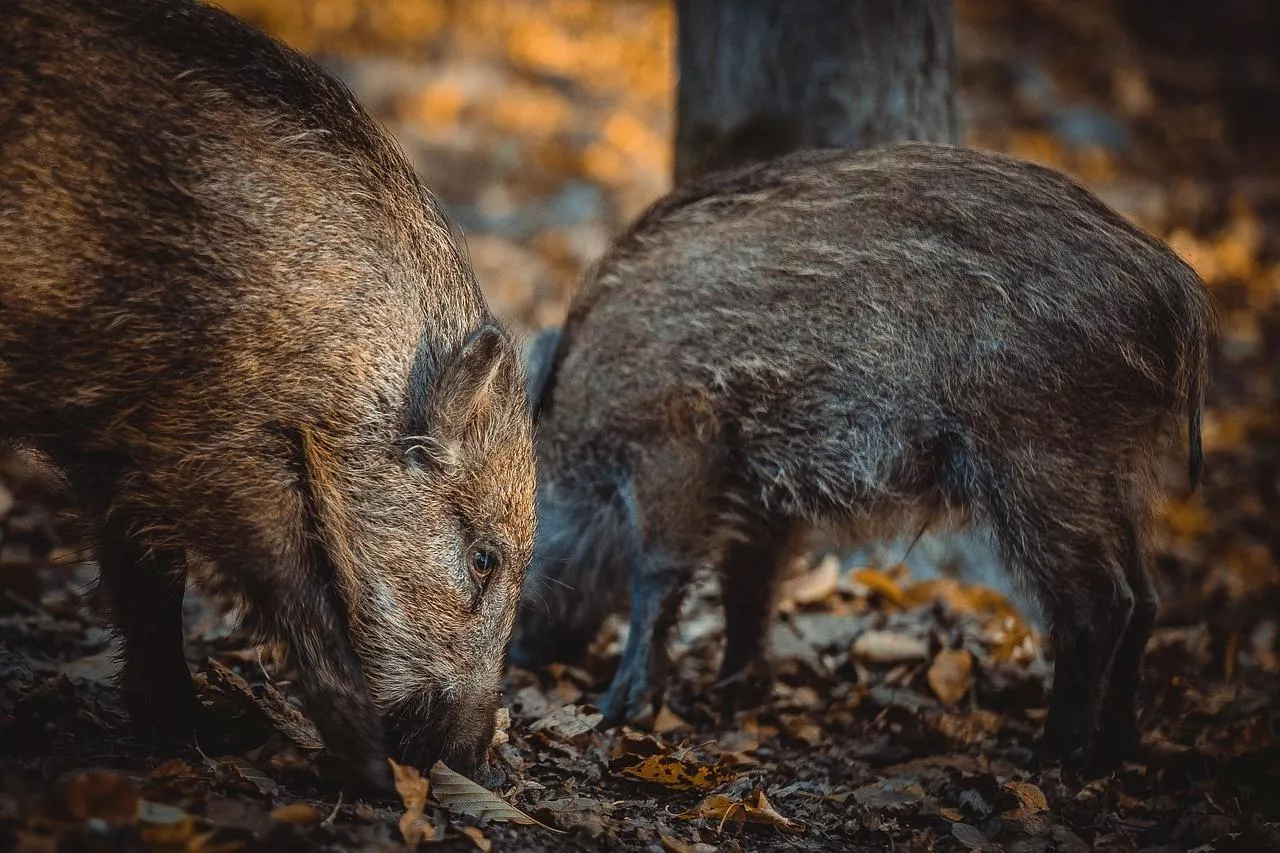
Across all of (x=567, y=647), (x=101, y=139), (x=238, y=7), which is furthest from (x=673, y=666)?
(x=238, y=7)

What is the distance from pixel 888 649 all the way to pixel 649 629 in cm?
92

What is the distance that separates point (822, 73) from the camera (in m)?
4.54

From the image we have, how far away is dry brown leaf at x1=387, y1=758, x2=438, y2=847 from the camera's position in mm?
2379

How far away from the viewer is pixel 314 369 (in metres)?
2.73

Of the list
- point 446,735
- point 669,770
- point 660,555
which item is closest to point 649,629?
point 660,555

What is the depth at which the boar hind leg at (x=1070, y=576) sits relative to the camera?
3365 mm

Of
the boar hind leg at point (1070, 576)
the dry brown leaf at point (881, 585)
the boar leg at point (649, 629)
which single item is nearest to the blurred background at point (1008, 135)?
the dry brown leaf at point (881, 585)

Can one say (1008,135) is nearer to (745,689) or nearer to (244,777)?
(745,689)

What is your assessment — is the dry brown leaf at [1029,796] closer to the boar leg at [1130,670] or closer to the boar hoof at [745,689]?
the boar leg at [1130,670]

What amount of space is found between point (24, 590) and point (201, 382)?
5.31 feet

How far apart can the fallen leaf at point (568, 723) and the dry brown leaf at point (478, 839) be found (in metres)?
0.90

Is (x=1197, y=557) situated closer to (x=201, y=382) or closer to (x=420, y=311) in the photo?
(x=420, y=311)

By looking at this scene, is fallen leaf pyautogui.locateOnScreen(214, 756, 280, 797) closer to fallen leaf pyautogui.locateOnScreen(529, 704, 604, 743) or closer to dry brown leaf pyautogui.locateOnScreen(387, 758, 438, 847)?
dry brown leaf pyautogui.locateOnScreen(387, 758, 438, 847)

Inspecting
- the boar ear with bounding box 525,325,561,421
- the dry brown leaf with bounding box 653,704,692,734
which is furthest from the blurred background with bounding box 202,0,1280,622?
the dry brown leaf with bounding box 653,704,692,734
